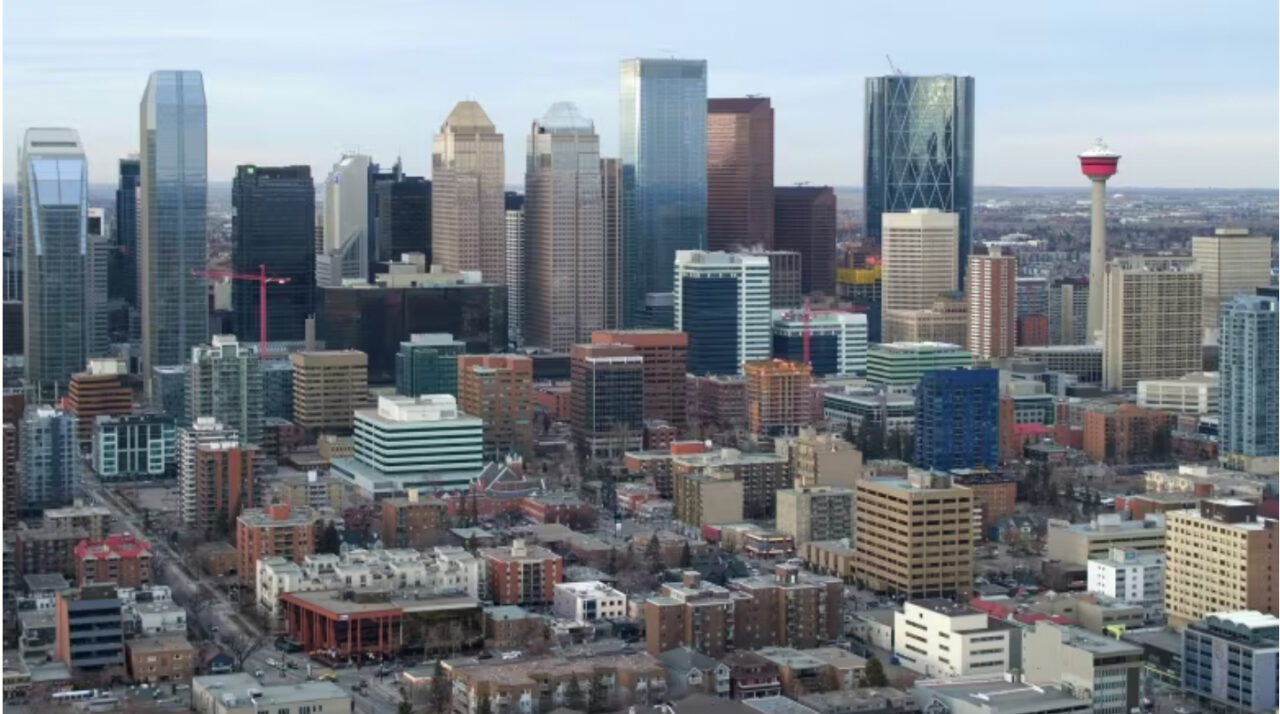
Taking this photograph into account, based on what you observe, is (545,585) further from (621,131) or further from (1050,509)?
(621,131)

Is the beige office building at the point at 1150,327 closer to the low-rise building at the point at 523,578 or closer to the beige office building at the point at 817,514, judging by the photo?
the beige office building at the point at 817,514

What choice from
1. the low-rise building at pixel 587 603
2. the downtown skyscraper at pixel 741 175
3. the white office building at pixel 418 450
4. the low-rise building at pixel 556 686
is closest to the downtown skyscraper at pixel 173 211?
the white office building at pixel 418 450

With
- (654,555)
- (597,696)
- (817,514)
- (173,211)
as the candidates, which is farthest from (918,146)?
(597,696)

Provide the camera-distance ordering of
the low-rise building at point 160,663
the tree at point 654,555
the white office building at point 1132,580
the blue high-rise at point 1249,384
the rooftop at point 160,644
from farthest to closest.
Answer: the blue high-rise at point 1249,384 < the tree at point 654,555 < the white office building at point 1132,580 < the rooftop at point 160,644 < the low-rise building at point 160,663

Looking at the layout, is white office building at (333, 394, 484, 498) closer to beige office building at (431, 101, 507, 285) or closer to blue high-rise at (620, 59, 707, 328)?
beige office building at (431, 101, 507, 285)

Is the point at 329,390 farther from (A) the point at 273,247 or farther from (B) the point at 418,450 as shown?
(A) the point at 273,247

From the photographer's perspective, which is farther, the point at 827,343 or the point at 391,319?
the point at 827,343

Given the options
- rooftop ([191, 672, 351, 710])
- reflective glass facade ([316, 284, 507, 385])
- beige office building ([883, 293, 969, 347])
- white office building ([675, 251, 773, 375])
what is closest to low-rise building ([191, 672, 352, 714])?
rooftop ([191, 672, 351, 710])

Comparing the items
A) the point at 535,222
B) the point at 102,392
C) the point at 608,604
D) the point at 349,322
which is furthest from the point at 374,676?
the point at 535,222
